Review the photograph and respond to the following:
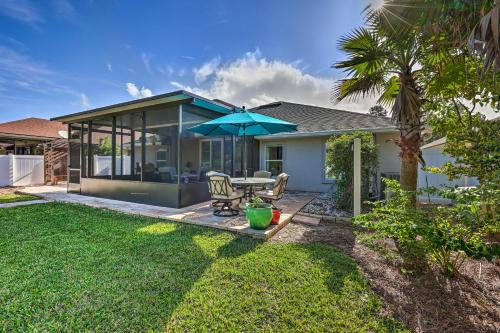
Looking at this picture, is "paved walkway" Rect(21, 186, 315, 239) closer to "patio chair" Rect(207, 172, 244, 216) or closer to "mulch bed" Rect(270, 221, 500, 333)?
"patio chair" Rect(207, 172, 244, 216)

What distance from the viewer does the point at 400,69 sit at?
4.51 metres

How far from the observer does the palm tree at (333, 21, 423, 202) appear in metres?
4.23

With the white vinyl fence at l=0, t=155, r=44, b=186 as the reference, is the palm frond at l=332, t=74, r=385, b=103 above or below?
above

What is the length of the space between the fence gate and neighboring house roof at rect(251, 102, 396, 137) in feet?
41.5

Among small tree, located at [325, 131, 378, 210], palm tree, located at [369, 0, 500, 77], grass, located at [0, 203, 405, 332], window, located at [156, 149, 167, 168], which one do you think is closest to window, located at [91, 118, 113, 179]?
window, located at [156, 149, 167, 168]

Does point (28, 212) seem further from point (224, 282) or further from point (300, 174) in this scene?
point (300, 174)

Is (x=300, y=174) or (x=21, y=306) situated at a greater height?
(x=300, y=174)

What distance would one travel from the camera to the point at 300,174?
10.2m

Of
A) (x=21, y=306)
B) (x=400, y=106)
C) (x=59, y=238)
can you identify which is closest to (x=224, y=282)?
(x=21, y=306)

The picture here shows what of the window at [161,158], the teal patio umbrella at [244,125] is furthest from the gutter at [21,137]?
the teal patio umbrella at [244,125]

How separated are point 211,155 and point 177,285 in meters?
6.21

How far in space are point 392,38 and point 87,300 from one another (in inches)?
230

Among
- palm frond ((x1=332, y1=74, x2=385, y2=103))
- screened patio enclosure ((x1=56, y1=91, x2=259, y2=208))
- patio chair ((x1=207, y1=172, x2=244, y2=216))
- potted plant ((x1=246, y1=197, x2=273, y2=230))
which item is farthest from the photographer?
screened patio enclosure ((x1=56, y1=91, x2=259, y2=208))

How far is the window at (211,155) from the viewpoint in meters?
8.18
